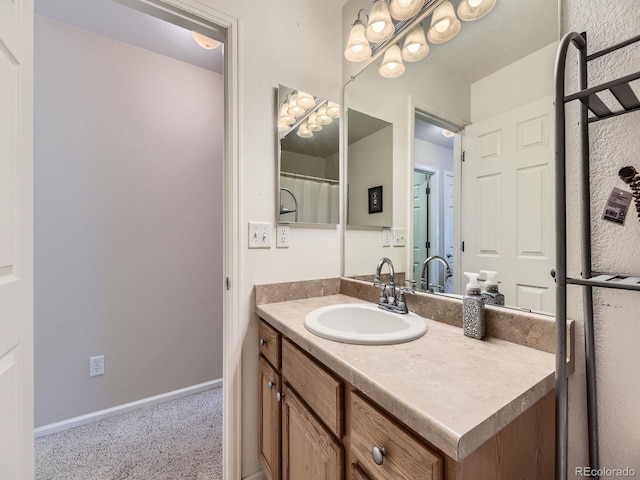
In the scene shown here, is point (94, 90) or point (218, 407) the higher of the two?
point (94, 90)

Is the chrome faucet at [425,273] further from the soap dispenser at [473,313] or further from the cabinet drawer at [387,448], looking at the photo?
the cabinet drawer at [387,448]

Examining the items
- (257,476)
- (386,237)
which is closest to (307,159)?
(386,237)

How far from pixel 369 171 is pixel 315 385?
44.4 inches

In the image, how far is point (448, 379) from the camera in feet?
2.06

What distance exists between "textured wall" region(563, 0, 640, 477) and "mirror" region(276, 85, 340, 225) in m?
1.04

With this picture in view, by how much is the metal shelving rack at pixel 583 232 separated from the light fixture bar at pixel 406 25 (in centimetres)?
68

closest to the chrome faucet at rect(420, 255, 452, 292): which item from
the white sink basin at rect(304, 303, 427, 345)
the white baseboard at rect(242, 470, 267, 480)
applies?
the white sink basin at rect(304, 303, 427, 345)

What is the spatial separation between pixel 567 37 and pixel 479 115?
431mm

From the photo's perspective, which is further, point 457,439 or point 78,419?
point 78,419

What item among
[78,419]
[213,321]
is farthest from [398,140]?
[78,419]

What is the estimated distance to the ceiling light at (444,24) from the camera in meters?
1.10

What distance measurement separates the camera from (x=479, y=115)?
101 cm

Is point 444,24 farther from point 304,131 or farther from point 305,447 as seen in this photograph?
point 305,447

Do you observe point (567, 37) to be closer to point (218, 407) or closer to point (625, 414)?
point (625, 414)
